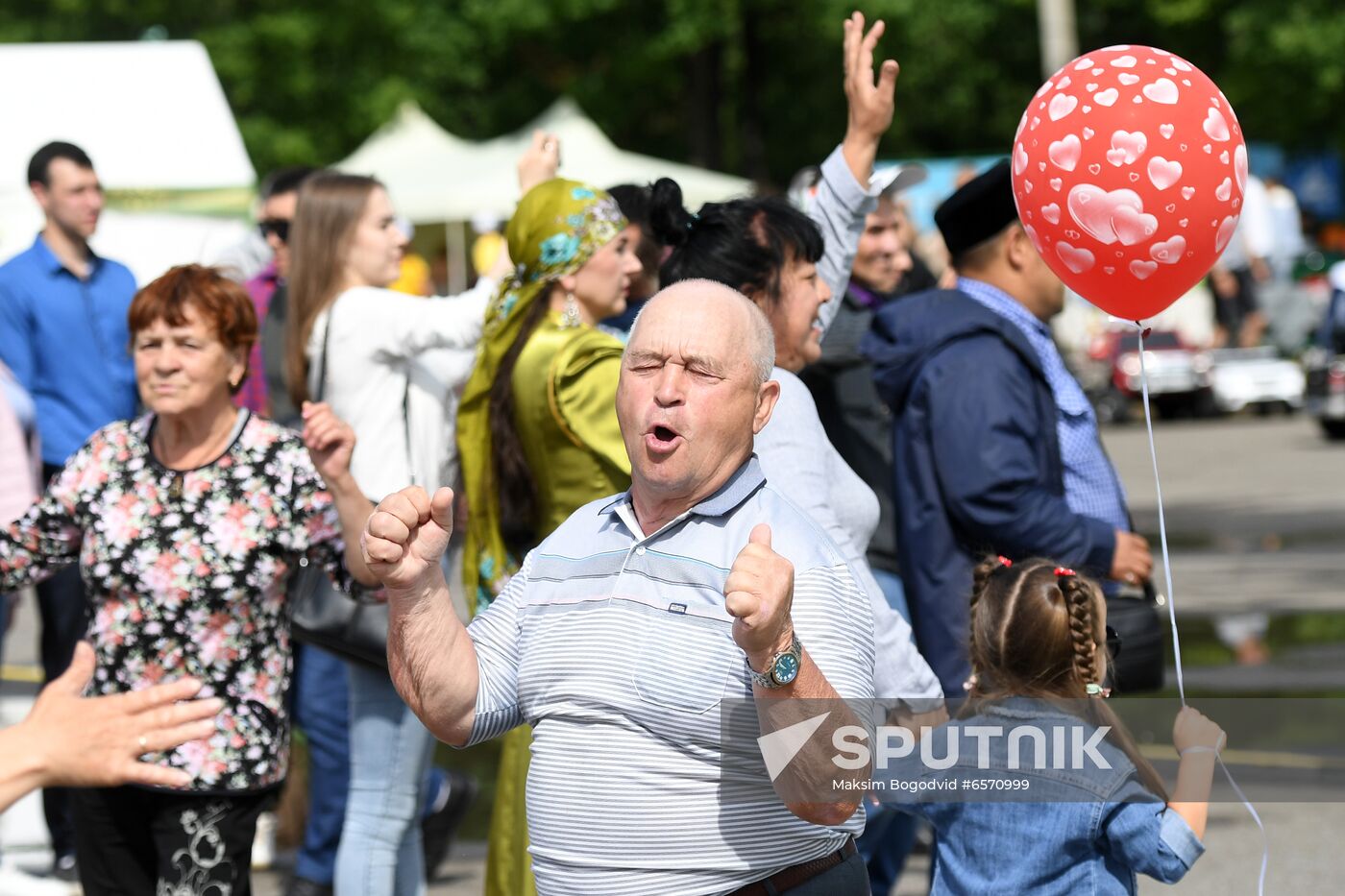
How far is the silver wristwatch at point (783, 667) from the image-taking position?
113 inches

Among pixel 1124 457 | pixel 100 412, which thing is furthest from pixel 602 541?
pixel 1124 457

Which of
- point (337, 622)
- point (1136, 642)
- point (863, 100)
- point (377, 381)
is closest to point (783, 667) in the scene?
point (1136, 642)

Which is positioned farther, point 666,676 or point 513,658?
point 513,658

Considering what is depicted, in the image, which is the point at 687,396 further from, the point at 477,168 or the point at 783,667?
the point at 477,168

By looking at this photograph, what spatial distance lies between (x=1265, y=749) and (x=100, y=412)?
4767 mm

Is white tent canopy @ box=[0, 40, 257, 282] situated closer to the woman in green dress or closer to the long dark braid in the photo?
the woman in green dress

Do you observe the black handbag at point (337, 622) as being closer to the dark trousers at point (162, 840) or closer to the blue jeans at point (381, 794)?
the blue jeans at point (381, 794)

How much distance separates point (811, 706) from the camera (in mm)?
2943

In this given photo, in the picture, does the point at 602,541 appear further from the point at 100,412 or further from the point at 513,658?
the point at 100,412

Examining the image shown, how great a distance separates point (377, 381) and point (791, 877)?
8.86 ft

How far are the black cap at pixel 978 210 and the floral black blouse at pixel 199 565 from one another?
1.84 m

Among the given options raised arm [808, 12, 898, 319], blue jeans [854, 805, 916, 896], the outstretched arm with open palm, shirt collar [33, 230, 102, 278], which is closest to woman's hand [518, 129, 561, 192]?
raised arm [808, 12, 898, 319]

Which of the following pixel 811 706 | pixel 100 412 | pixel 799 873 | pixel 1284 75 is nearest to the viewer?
pixel 811 706

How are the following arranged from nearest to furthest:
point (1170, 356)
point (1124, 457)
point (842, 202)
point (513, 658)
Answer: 1. point (513, 658)
2. point (842, 202)
3. point (1124, 457)
4. point (1170, 356)
